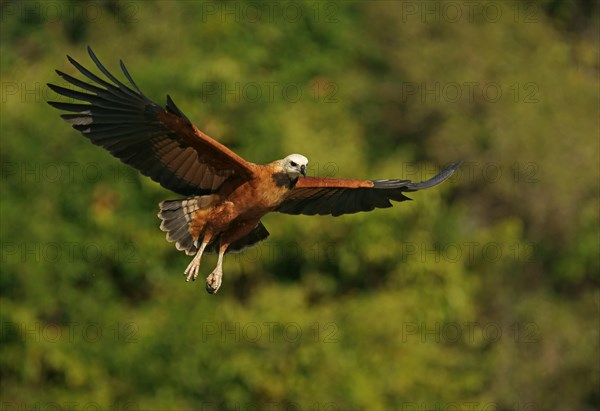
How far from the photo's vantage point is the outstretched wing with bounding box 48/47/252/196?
11.1 metres

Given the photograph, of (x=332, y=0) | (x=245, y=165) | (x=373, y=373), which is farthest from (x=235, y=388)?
(x=332, y=0)

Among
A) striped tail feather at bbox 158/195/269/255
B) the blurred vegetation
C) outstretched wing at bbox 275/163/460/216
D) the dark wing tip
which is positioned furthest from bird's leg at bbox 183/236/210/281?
the blurred vegetation

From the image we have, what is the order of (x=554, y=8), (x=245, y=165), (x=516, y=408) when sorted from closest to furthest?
1. (x=245, y=165)
2. (x=516, y=408)
3. (x=554, y=8)

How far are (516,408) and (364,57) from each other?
9.01 metres

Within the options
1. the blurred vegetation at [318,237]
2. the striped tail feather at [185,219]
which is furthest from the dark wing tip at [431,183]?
the blurred vegetation at [318,237]

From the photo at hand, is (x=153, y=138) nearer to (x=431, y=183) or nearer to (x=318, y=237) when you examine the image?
(x=431, y=183)

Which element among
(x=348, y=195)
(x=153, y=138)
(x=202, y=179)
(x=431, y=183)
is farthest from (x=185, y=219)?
(x=431, y=183)

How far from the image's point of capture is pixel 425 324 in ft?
74.0

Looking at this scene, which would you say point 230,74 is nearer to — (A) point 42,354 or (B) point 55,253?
(B) point 55,253

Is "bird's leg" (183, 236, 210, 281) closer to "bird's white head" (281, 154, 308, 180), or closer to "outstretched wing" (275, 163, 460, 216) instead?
"outstretched wing" (275, 163, 460, 216)

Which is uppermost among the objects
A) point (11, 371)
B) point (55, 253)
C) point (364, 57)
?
point (364, 57)

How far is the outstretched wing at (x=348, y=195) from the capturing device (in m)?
11.9

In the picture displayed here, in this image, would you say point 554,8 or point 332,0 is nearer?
point 332,0

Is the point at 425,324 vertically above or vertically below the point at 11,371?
above
